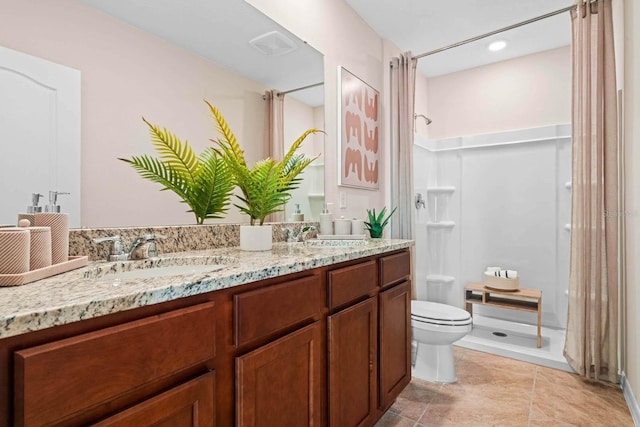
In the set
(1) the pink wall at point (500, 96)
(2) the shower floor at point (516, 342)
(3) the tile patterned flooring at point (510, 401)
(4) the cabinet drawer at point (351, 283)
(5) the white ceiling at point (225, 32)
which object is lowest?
(3) the tile patterned flooring at point (510, 401)

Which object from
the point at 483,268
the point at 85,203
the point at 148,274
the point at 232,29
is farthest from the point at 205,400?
the point at 483,268

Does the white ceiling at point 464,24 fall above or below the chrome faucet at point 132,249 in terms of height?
above

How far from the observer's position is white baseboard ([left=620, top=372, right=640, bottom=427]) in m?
1.62

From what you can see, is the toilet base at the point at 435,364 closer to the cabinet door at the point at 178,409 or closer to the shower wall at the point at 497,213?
the shower wall at the point at 497,213

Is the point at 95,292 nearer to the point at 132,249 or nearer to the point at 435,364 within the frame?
the point at 132,249

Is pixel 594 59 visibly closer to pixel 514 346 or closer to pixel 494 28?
pixel 494 28

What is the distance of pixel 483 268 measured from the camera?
3238 millimetres

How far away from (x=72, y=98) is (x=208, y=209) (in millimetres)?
580

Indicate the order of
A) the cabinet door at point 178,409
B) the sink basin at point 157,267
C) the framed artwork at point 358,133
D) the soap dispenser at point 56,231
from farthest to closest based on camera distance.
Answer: the framed artwork at point 358,133 < the sink basin at point 157,267 < the soap dispenser at point 56,231 < the cabinet door at point 178,409

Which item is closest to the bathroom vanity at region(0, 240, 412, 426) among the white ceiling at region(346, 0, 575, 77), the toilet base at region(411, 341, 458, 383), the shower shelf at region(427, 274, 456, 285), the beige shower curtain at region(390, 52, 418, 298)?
the toilet base at region(411, 341, 458, 383)

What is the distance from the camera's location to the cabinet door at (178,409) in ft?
2.01

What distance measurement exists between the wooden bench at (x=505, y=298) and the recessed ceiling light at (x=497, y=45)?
2.08 m

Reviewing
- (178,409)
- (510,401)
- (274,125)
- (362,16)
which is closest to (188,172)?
(274,125)

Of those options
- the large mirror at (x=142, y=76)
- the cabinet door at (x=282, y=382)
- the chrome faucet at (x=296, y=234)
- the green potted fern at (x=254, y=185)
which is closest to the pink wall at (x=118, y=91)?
the large mirror at (x=142, y=76)
